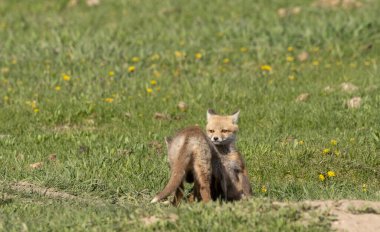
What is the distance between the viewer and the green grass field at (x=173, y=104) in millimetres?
8953

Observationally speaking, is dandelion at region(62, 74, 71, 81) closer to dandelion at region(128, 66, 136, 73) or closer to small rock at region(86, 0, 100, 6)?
dandelion at region(128, 66, 136, 73)

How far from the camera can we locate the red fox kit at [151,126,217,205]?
350 inches

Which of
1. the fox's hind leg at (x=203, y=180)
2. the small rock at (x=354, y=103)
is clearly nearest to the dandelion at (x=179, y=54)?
the small rock at (x=354, y=103)

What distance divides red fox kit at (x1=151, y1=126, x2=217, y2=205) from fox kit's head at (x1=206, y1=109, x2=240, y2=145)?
77 cm

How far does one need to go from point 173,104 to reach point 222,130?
4.68m

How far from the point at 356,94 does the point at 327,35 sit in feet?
11.9

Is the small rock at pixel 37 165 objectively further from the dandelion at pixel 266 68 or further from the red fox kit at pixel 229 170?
the dandelion at pixel 266 68

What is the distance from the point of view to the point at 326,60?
1681 cm

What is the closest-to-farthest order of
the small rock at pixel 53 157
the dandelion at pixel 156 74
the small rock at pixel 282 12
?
the small rock at pixel 53 157 < the dandelion at pixel 156 74 < the small rock at pixel 282 12

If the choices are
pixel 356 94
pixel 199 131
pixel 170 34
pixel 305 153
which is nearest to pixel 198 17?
pixel 170 34

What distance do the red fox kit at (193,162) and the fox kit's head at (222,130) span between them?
2.54 ft

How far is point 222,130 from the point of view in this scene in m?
10.1

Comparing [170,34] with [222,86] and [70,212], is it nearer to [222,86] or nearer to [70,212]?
[222,86]

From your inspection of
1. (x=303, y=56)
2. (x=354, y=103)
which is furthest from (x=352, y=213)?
(x=303, y=56)
